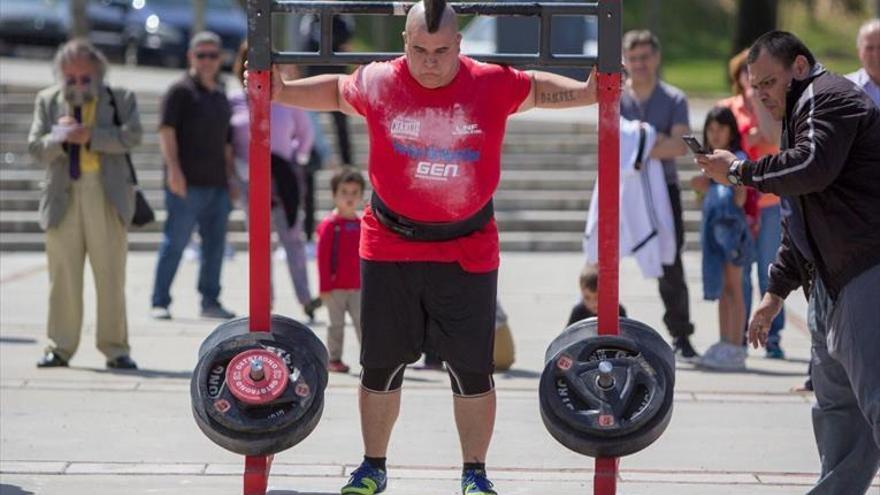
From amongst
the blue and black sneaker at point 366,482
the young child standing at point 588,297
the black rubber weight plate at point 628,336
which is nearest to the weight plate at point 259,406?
the blue and black sneaker at point 366,482

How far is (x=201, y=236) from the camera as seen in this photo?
1130 cm

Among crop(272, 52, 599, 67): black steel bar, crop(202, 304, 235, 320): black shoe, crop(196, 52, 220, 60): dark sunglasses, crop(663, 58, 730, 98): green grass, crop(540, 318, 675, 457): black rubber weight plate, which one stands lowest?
crop(663, 58, 730, 98): green grass

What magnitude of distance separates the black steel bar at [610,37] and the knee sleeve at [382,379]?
131 cm

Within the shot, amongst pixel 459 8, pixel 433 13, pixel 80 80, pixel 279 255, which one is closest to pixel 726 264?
pixel 80 80

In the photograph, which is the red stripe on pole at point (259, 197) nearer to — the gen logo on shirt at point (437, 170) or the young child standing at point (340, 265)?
the gen logo on shirt at point (437, 170)

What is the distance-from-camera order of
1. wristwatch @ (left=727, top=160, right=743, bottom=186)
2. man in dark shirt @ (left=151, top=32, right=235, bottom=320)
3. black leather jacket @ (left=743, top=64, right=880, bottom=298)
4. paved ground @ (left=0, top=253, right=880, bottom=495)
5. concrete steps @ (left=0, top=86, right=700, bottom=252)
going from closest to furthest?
black leather jacket @ (left=743, top=64, right=880, bottom=298)
wristwatch @ (left=727, top=160, right=743, bottom=186)
paved ground @ (left=0, top=253, right=880, bottom=495)
man in dark shirt @ (left=151, top=32, right=235, bottom=320)
concrete steps @ (left=0, top=86, right=700, bottom=252)

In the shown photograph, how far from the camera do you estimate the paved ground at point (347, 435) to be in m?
6.59

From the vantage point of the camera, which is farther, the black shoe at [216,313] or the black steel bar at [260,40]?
the black shoe at [216,313]

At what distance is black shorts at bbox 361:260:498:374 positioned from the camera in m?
5.84

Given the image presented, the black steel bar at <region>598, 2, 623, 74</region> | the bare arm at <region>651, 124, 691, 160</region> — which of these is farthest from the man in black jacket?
the bare arm at <region>651, 124, 691, 160</region>

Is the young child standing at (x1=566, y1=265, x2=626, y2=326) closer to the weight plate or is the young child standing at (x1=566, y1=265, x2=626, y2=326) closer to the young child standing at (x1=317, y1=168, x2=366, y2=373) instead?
the young child standing at (x1=317, y1=168, x2=366, y2=373)

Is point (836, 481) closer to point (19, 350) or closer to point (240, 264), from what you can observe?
point (19, 350)

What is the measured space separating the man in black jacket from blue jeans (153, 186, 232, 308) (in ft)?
19.7

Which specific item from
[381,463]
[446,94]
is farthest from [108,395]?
[446,94]
